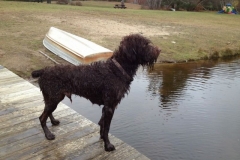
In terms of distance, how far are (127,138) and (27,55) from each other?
23.5 feet

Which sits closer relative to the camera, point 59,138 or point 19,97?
point 59,138

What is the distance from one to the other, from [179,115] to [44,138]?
4102 mm

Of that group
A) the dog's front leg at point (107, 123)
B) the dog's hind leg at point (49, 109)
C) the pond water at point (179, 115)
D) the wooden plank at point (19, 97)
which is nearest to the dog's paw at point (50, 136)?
the dog's hind leg at point (49, 109)

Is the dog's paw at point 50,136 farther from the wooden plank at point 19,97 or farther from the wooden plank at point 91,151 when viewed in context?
the wooden plank at point 19,97

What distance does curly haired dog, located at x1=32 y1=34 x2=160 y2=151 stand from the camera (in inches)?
152

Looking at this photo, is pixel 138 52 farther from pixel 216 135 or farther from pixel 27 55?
pixel 27 55

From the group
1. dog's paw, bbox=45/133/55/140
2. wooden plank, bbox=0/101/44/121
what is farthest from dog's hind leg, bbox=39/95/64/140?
wooden plank, bbox=0/101/44/121

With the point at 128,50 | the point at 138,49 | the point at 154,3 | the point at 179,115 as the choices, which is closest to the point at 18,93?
the point at 128,50

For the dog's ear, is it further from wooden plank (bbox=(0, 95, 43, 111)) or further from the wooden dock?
wooden plank (bbox=(0, 95, 43, 111))

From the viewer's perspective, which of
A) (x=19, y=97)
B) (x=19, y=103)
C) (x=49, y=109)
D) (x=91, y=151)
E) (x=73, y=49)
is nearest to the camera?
(x=91, y=151)

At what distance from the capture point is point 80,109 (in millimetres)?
7340

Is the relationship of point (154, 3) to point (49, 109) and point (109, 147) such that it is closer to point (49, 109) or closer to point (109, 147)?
point (49, 109)

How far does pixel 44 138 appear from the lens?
4.32 m

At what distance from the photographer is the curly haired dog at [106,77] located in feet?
12.7
